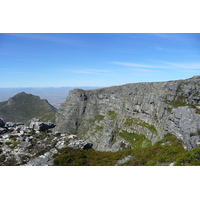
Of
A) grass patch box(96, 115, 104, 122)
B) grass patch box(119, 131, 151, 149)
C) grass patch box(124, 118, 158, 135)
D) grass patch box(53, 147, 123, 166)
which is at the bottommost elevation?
grass patch box(119, 131, 151, 149)

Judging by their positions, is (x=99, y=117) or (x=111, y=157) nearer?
(x=111, y=157)

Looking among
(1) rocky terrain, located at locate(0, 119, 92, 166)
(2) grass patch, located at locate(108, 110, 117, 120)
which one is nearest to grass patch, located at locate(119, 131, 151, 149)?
(2) grass patch, located at locate(108, 110, 117, 120)

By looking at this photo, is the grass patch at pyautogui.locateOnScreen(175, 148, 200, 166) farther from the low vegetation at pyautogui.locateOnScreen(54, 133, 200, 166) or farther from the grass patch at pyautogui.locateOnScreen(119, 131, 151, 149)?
the grass patch at pyautogui.locateOnScreen(119, 131, 151, 149)

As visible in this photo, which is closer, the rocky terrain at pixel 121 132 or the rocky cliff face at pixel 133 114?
the rocky terrain at pixel 121 132

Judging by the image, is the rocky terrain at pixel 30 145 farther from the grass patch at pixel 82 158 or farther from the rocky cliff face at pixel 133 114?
the rocky cliff face at pixel 133 114

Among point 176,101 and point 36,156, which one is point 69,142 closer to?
point 36,156

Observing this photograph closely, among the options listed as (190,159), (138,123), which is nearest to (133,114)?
(138,123)

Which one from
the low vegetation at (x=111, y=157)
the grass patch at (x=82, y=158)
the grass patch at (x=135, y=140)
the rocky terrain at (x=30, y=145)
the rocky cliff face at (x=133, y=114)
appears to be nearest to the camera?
the low vegetation at (x=111, y=157)

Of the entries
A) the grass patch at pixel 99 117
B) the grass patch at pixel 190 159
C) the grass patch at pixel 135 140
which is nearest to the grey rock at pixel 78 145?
the grass patch at pixel 190 159

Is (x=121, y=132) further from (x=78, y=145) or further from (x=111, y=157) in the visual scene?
(x=111, y=157)
